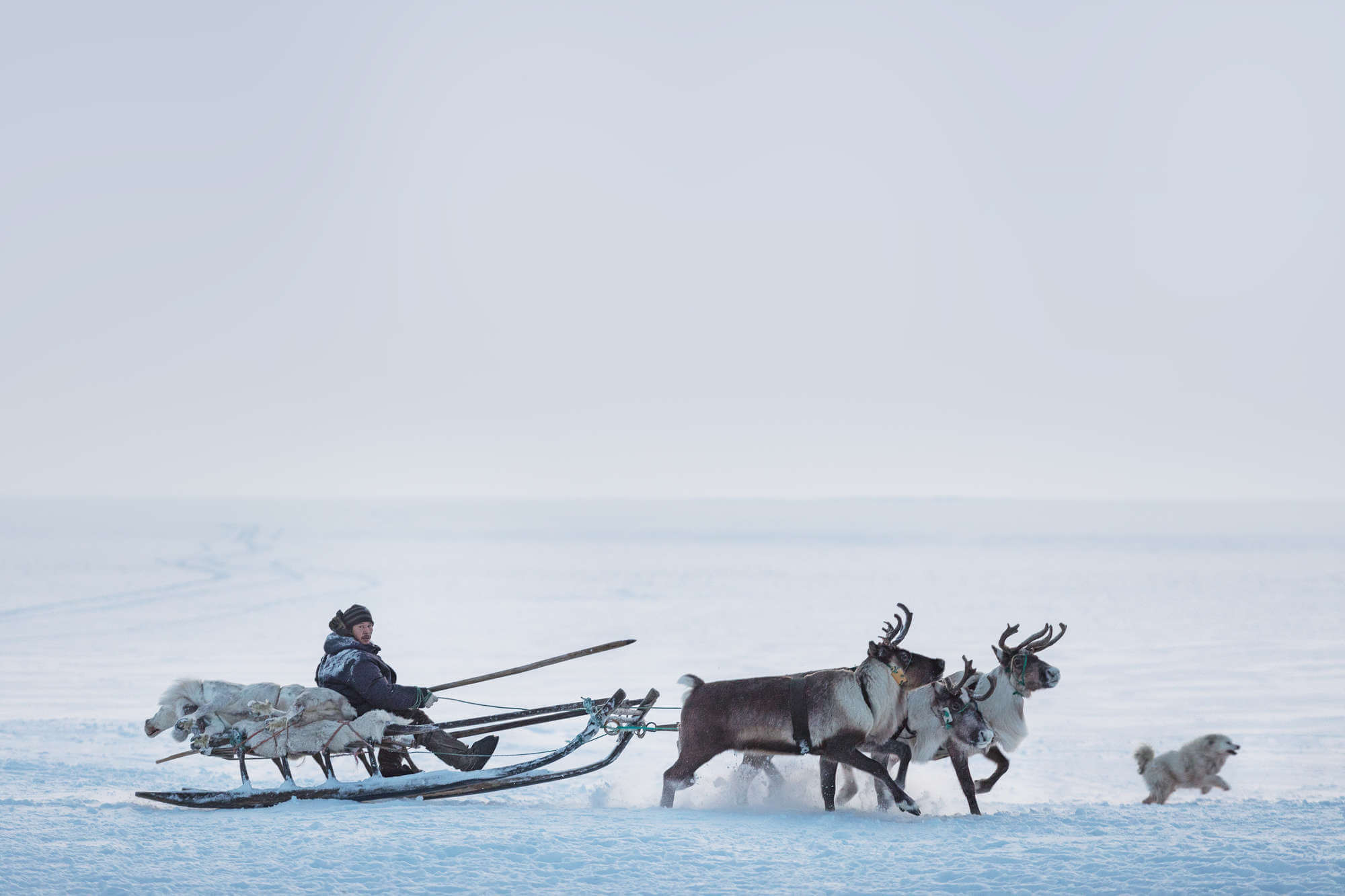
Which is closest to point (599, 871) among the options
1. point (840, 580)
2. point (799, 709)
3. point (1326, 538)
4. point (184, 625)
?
point (799, 709)

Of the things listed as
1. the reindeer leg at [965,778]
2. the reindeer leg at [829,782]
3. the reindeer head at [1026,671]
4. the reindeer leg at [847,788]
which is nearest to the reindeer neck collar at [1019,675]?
the reindeer head at [1026,671]

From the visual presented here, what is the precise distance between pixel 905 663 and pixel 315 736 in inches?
143

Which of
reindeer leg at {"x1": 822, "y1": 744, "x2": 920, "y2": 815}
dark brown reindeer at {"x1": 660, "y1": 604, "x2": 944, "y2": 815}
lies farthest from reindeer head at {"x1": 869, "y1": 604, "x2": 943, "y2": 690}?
reindeer leg at {"x1": 822, "y1": 744, "x2": 920, "y2": 815}

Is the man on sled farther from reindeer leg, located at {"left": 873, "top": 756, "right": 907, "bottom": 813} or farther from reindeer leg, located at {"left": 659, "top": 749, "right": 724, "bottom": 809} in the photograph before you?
reindeer leg, located at {"left": 873, "top": 756, "right": 907, "bottom": 813}

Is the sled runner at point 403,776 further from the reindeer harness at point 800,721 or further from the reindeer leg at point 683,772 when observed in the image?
the reindeer harness at point 800,721

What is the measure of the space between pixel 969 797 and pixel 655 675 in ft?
26.1

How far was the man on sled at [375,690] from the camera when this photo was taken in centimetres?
795

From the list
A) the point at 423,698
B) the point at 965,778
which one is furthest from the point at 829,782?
the point at 423,698

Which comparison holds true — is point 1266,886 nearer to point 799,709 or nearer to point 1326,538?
point 799,709

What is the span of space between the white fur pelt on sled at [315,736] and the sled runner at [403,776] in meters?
0.01

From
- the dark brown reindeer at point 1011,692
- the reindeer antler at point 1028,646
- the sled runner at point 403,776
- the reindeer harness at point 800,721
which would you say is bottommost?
the sled runner at point 403,776

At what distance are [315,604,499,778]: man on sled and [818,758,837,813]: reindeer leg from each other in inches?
84.2

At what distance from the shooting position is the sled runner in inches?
303

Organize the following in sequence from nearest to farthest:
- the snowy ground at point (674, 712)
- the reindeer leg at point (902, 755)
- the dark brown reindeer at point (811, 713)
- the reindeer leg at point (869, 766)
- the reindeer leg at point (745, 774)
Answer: the snowy ground at point (674, 712)
the reindeer leg at point (869, 766)
the dark brown reindeer at point (811, 713)
the reindeer leg at point (902, 755)
the reindeer leg at point (745, 774)
